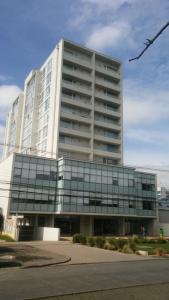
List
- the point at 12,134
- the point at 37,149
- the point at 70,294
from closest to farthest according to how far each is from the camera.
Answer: the point at 70,294, the point at 37,149, the point at 12,134

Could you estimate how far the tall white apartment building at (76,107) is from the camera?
2298 inches

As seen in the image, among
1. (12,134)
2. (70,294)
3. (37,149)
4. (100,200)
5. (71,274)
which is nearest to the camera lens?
(70,294)

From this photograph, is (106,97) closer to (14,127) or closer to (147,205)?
(147,205)

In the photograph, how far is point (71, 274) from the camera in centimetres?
1362

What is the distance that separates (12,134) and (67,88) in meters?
31.0

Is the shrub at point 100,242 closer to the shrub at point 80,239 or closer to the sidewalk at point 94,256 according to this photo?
the shrub at point 80,239

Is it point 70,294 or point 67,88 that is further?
point 67,88

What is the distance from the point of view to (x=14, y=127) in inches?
3273

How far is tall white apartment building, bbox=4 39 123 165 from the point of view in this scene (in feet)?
192

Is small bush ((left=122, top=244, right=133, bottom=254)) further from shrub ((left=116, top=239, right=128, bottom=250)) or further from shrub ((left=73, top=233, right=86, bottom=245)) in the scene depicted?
shrub ((left=73, top=233, right=86, bottom=245))

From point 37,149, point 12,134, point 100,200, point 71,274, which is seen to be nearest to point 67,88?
point 37,149

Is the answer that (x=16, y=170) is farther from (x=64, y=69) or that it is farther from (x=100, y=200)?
(x=64, y=69)

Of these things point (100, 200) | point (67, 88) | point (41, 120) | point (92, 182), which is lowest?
point (100, 200)

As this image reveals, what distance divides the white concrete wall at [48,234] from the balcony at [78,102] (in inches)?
1101
